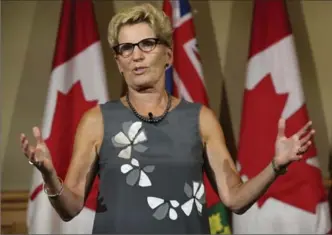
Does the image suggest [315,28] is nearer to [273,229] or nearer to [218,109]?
[218,109]

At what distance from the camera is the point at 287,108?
204 cm

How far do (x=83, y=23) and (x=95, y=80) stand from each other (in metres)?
0.23

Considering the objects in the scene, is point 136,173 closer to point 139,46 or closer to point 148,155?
point 148,155

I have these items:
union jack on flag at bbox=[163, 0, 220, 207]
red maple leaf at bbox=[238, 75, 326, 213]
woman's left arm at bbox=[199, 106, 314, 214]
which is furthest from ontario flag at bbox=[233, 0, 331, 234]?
woman's left arm at bbox=[199, 106, 314, 214]

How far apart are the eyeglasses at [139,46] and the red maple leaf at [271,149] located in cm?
96

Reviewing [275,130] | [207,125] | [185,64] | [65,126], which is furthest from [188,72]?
[207,125]

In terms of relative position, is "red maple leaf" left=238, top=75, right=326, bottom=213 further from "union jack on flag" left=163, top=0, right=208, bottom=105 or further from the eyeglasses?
the eyeglasses

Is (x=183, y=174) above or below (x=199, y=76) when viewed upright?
below

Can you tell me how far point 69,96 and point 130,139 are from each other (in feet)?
3.43

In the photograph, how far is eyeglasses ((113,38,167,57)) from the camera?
1165 mm

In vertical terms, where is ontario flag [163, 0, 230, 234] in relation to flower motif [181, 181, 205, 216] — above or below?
above

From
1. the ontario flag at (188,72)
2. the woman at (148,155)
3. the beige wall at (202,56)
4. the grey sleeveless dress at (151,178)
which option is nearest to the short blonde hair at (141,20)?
the woman at (148,155)

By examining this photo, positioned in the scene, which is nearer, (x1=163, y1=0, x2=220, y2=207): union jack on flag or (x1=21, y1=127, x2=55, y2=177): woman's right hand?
(x1=21, y1=127, x2=55, y2=177): woman's right hand

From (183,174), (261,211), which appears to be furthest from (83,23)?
(183,174)
